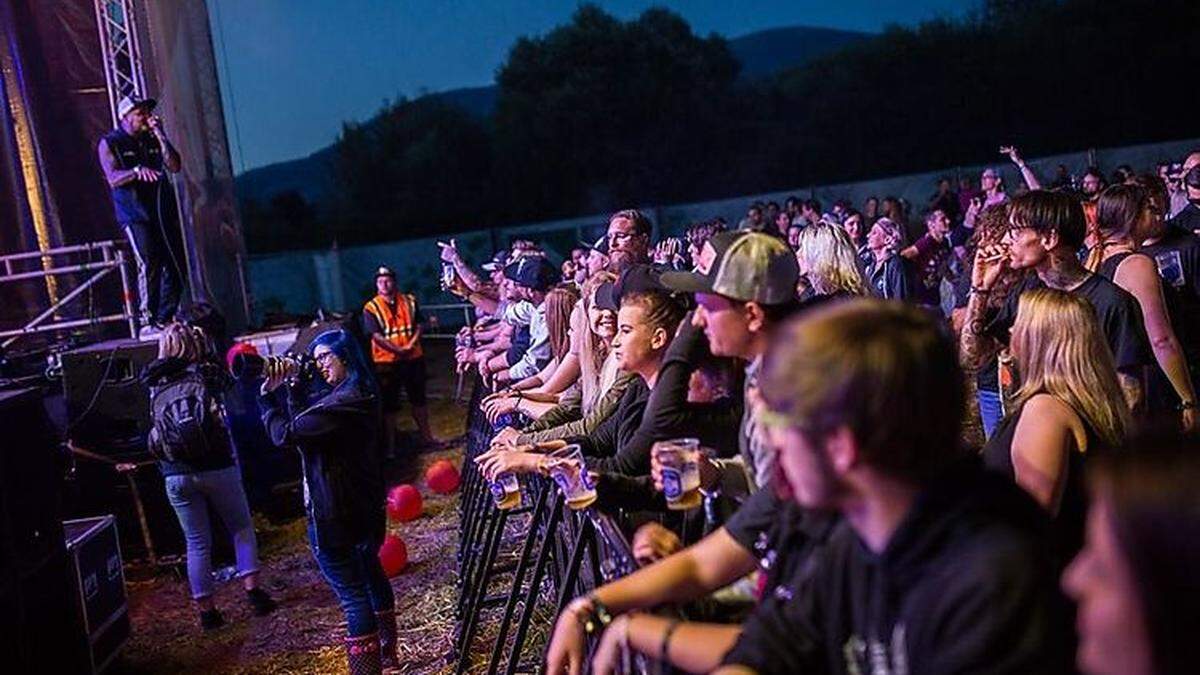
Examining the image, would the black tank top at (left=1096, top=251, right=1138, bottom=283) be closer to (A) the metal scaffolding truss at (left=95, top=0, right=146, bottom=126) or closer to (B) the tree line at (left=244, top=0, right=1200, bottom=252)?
(A) the metal scaffolding truss at (left=95, top=0, right=146, bottom=126)

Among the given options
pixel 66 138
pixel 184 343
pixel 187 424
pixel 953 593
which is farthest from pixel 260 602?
pixel 66 138

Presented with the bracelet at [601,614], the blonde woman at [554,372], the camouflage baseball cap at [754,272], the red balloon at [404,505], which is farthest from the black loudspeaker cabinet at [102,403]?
the bracelet at [601,614]

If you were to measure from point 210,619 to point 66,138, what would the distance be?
26.1 ft

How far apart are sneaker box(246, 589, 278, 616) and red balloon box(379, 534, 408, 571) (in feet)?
2.84

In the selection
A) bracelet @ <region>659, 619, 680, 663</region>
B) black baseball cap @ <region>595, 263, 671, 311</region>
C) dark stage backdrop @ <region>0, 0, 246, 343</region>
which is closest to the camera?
bracelet @ <region>659, 619, 680, 663</region>

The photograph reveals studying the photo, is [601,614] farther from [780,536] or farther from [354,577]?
[354,577]

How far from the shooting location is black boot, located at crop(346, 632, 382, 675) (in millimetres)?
5348

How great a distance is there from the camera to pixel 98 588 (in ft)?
19.9

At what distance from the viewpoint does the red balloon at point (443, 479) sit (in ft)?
31.8

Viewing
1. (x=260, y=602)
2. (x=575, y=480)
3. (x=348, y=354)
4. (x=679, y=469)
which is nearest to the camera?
(x=679, y=469)

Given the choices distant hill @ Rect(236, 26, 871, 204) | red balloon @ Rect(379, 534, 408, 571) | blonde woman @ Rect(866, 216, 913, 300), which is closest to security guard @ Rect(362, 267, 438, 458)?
red balloon @ Rect(379, 534, 408, 571)

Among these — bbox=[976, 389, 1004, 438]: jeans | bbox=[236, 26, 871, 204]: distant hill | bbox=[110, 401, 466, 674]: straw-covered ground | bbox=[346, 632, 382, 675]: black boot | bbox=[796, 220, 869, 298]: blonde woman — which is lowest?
bbox=[110, 401, 466, 674]: straw-covered ground

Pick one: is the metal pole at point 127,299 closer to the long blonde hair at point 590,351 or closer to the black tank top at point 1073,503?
the long blonde hair at point 590,351

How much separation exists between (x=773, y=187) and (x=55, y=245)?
3503cm
